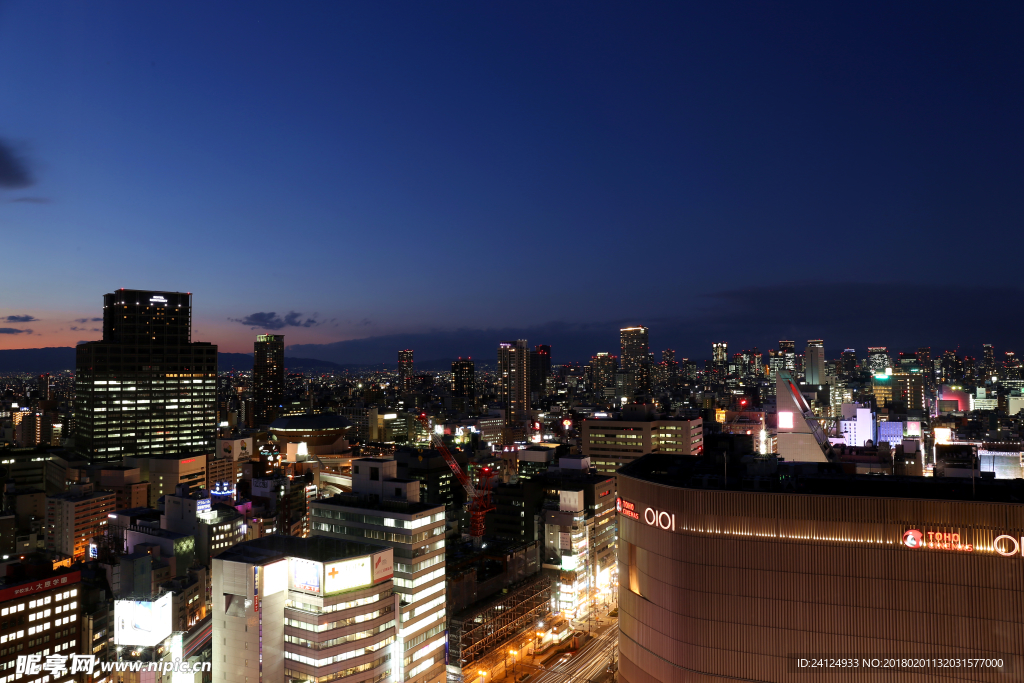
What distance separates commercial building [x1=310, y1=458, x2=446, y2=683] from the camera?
104 ft

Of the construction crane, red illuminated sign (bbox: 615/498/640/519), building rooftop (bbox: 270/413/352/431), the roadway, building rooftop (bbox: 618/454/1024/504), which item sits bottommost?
the roadway

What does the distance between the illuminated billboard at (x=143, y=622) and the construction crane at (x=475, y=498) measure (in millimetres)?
24331

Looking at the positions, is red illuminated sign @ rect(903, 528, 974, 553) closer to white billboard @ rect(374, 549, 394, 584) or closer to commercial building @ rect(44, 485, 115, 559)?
white billboard @ rect(374, 549, 394, 584)

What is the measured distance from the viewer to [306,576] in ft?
86.4

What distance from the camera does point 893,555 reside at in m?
18.4

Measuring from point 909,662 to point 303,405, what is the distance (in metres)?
152

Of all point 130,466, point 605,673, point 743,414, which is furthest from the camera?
point 743,414

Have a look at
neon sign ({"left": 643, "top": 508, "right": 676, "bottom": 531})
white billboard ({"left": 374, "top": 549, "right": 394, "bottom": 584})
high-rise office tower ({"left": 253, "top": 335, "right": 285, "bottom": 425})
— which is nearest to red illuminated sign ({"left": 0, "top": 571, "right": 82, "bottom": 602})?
white billboard ({"left": 374, "top": 549, "right": 394, "bottom": 584})

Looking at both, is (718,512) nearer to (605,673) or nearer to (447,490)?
(605,673)

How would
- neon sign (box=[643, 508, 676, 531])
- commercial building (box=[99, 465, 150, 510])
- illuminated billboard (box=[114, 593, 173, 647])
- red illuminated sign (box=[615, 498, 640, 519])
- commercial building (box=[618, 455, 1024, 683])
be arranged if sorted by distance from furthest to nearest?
commercial building (box=[99, 465, 150, 510])
illuminated billboard (box=[114, 593, 173, 647])
red illuminated sign (box=[615, 498, 640, 519])
neon sign (box=[643, 508, 676, 531])
commercial building (box=[618, 455, 1024, 683])

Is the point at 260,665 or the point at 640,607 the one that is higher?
the point at 640,607

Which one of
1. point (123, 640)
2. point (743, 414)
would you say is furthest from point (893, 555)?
point (743, 414)

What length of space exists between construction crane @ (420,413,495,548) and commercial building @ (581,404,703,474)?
13.8 meters

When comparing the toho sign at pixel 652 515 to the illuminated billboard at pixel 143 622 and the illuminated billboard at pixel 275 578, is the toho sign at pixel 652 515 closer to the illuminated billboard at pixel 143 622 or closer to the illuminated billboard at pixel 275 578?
the illuminated billboard at pixel 275 578
